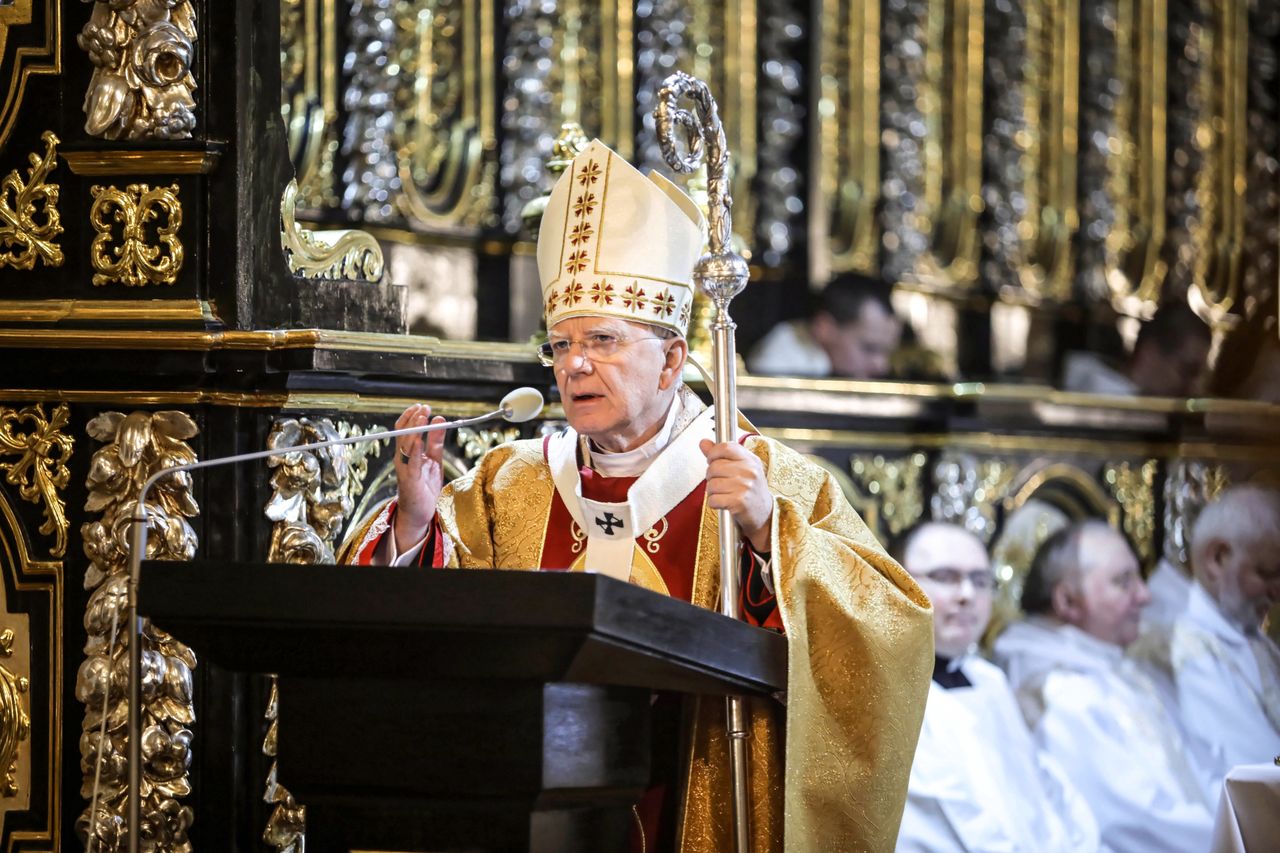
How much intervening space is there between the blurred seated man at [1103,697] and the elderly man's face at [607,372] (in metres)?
3.59

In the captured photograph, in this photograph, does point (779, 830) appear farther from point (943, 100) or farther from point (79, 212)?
point (943, 100)

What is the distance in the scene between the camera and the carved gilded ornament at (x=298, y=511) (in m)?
4.63

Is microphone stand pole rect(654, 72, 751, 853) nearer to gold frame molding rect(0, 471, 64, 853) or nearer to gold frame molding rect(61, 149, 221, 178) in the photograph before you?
gold frame molding rect(61, 149, 221, 178)

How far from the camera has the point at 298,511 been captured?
4711 millimetres

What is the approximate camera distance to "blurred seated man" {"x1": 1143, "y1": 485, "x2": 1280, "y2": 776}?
7824 mm

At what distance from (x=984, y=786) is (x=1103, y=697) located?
118cm

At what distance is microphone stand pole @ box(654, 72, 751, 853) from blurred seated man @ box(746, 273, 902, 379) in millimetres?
4369

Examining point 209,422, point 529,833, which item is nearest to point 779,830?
point 529,833

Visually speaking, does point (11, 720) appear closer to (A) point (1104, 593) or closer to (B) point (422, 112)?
(B) point (422, 112)

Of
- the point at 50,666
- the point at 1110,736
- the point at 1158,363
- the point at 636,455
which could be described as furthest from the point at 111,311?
the point at 1158,363

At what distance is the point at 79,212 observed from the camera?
4.75m

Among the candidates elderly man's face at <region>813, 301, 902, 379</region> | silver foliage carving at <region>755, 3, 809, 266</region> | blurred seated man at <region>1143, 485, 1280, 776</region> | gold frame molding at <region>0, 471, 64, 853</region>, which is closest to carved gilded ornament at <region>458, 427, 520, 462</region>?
gold frame molding at <region>0, 471, 64, 853</region>

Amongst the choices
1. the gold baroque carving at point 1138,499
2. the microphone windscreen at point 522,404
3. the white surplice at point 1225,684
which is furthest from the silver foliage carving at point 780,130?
the microphone windscreen at point 522,404

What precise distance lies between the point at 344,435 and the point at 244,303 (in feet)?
1.31
